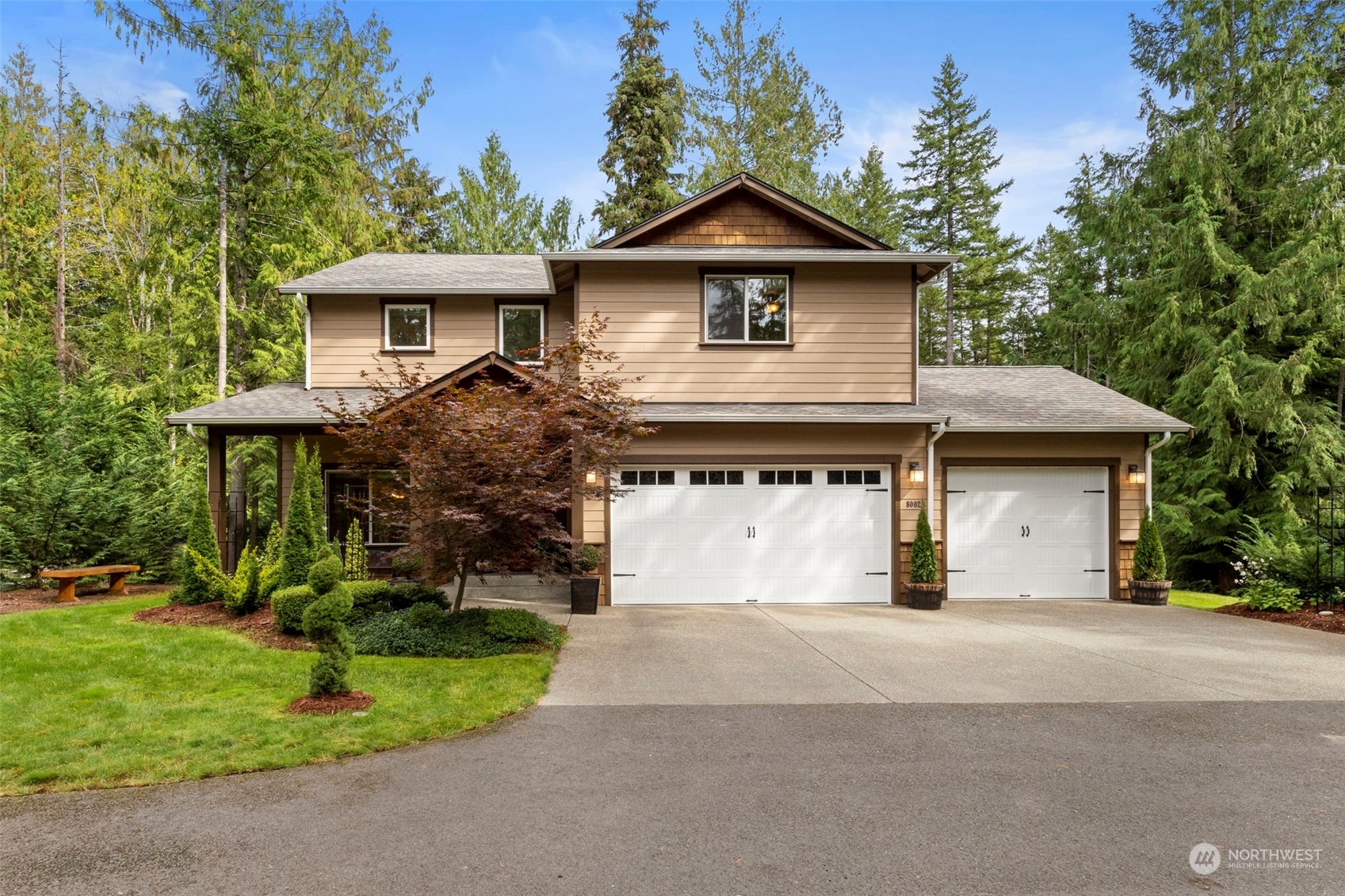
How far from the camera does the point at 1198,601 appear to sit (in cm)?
1290

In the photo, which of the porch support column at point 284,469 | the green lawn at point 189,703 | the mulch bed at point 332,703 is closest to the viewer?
the green lawn at point 189,703

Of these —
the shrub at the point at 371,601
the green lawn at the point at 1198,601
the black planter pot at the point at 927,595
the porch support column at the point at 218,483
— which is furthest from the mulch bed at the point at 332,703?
the green lawn at the point at 1198,601

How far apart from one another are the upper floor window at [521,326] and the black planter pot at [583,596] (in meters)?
5.14

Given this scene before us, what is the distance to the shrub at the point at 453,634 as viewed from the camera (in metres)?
7.77

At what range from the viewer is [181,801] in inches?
161

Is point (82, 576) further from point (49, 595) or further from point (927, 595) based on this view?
point (927, 595)

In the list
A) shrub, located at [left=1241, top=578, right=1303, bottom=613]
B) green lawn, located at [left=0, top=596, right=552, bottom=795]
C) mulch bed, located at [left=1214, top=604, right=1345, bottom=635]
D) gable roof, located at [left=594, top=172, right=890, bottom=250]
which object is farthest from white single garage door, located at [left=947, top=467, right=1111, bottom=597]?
green lawn, located at [left=0, top=596, right=552, bottom=795]

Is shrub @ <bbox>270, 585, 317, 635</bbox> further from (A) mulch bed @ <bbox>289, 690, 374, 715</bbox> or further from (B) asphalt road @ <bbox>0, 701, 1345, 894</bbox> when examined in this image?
(B) asphalt road @ <bbox>0, 701, 1345, 894</bbox>

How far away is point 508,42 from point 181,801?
15.6 m

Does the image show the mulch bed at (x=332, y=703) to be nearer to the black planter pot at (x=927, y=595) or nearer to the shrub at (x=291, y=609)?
the shrub at (x=291, y=609)

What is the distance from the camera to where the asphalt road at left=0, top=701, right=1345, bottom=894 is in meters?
3.30

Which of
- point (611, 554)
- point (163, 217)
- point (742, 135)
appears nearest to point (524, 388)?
point (611, 554)

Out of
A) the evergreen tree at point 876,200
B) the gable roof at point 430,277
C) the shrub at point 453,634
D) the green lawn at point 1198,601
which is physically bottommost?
the green lawn at point 1198,601

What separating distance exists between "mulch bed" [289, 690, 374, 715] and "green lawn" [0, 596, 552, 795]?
10 centimetres
